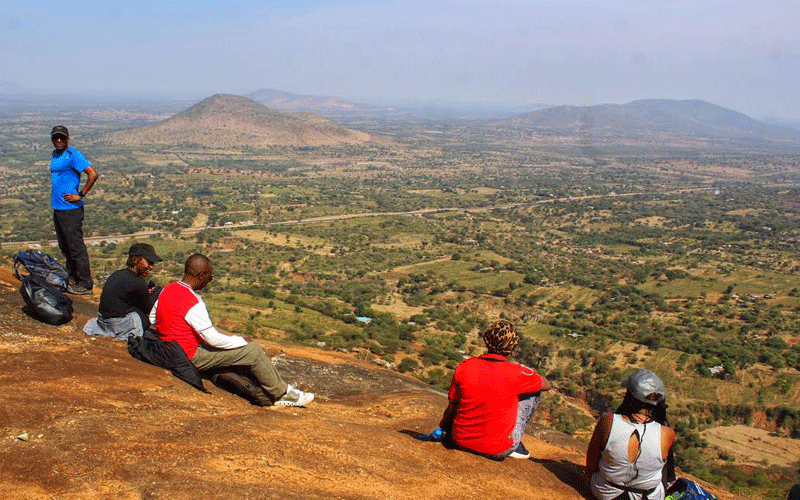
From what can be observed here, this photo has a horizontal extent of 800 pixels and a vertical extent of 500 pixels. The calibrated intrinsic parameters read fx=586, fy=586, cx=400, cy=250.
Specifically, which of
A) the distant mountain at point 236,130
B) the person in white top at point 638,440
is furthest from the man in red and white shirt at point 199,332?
the distant mountain at point 236,130

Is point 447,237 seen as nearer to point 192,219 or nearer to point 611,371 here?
point 192,219

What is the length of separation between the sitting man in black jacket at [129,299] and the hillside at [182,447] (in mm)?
212

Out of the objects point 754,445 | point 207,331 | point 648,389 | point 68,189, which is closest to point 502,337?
point 648,389

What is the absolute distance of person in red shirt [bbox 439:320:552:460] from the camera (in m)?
5.13

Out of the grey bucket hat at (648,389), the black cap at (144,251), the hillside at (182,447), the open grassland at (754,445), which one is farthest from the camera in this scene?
the open grassland at (754,445)

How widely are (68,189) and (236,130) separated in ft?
581

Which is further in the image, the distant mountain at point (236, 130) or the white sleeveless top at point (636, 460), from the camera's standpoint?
the distant mountain at point (236, 130)

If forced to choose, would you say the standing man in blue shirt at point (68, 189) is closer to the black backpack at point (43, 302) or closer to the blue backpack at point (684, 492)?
the black backpack at point (43, 302)

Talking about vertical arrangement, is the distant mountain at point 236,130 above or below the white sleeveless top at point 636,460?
above

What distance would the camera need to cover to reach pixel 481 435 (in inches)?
213

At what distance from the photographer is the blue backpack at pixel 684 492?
4.95 meters

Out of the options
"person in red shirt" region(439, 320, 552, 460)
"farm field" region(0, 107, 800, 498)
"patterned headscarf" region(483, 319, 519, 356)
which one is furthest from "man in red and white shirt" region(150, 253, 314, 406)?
"farm field" region(0, 107, 800, 498)

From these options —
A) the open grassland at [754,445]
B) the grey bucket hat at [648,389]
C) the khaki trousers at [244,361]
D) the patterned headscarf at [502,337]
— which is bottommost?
the open grassland at [754,445]

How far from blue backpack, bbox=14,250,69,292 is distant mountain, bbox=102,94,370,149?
160858mm
